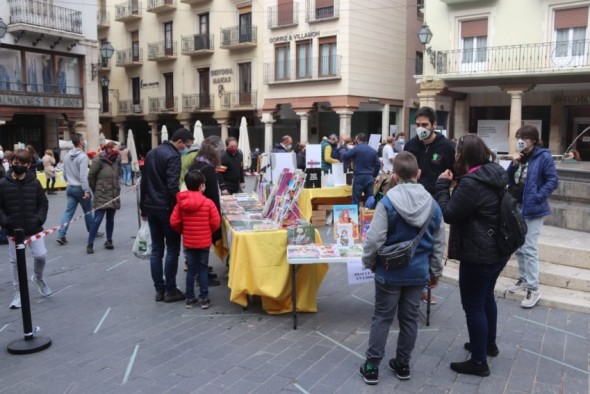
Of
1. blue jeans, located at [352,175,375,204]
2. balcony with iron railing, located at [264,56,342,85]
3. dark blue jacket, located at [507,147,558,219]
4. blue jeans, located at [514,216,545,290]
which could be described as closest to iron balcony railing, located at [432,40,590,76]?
balcony with iron railing, located at [264,56,342,85]

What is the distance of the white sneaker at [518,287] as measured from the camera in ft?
19.7

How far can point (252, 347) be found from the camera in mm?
4754

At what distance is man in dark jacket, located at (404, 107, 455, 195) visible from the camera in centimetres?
514

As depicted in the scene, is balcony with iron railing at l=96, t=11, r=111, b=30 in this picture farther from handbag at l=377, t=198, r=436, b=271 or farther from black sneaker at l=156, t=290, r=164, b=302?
handbag at l=377, t=198, r=436, b=271

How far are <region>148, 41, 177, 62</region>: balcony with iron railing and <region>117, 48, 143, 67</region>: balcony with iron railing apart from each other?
137 cm

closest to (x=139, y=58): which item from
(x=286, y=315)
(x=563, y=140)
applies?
(x=563, y=140)

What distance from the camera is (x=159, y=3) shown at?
33.1 metres

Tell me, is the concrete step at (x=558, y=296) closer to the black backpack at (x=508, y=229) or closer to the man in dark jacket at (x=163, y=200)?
the black backpack at (x=508, y=229)

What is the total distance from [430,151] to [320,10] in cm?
2223

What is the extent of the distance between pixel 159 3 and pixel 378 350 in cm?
3320

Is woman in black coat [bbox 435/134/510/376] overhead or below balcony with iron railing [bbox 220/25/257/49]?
below

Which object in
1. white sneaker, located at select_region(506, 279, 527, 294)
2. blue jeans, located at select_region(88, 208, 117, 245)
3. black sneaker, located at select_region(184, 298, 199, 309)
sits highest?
blue jeans, located at select_region(88, 208, 117, 245)

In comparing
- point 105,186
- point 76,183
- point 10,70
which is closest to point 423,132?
point 105,186

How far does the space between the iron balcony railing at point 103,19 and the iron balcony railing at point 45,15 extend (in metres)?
13.1
